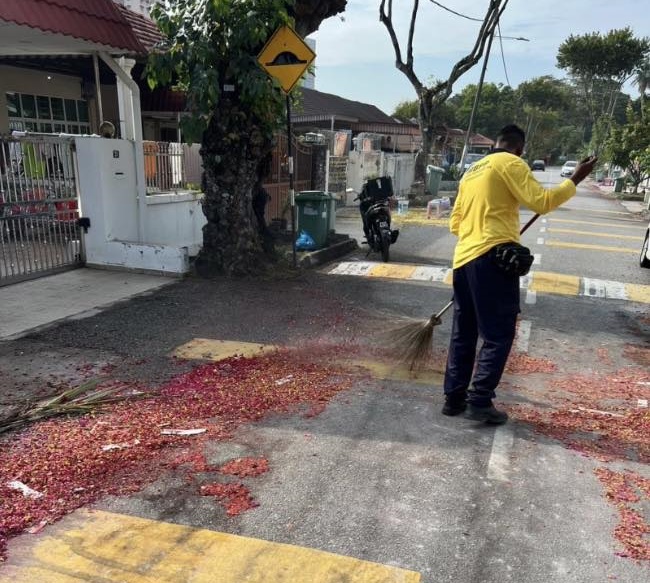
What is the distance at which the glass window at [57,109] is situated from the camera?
45.5 feet

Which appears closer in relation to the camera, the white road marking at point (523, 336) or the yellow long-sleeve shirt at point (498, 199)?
the yellow long-sleeve shirt at point (498, 199)

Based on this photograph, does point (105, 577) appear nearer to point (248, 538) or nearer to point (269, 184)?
point (248, 538)

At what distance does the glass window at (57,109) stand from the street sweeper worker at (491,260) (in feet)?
42.9

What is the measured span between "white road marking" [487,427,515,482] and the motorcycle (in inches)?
247

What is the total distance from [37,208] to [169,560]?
6246mm

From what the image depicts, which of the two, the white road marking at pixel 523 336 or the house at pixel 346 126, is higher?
the house at pixel 346 126

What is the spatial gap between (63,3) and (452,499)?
697cm

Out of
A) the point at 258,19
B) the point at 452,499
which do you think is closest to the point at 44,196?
the point at 258,19

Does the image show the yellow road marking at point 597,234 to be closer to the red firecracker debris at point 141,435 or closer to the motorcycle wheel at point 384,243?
the motorcycle wheel at point 384,243

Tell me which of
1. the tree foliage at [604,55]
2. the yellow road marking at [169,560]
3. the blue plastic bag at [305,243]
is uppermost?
the tree foliage at [604,55]

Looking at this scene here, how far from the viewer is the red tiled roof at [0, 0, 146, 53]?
241 inches

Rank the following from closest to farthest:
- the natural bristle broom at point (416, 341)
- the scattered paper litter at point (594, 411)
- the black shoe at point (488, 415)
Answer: the black shoe at point (488, 415), the scattered paper litter at point (594, 411), the natural bristle broom at point (416, 341)

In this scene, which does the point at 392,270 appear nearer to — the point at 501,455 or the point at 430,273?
the point at 430,273

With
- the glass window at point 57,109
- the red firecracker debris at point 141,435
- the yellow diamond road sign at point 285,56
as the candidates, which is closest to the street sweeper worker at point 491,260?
the red firecracker debris at point 141,435
